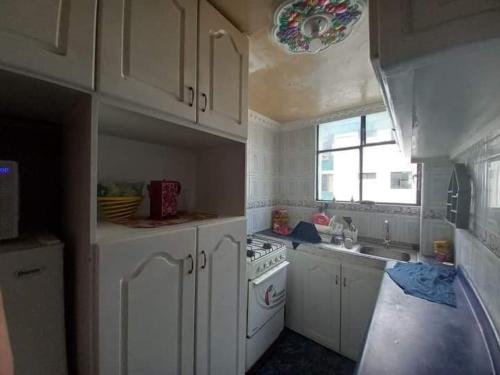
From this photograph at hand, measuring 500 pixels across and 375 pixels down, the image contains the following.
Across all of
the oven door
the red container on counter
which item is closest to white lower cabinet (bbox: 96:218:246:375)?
the red container on counter

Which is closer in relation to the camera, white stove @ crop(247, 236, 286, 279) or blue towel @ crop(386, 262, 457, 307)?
blue towel @ crop(386, 262, 457, 307)

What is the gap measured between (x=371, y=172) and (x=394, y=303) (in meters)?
1.63

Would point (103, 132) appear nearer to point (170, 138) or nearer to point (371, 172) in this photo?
point (170, 138)

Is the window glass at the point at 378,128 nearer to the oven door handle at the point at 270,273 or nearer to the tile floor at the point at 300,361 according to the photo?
the oven door handle at the point at 270,273

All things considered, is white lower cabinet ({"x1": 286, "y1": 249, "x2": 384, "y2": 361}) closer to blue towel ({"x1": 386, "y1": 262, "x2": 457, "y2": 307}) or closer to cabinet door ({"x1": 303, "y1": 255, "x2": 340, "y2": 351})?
cabinet door ({"x1": 303, "y1": 255, "x2": 340, "y2": 351})

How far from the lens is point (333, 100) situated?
2.06m

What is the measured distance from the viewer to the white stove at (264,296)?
158cm

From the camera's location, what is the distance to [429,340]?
820 millimetres

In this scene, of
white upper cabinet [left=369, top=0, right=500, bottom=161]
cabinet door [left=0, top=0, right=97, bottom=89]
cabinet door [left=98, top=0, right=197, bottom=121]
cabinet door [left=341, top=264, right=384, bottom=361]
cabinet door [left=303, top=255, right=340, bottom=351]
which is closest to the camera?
white upper cabinet [left=369, top=0, right=500, bottom=161]

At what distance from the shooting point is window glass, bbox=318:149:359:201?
8.14 feet

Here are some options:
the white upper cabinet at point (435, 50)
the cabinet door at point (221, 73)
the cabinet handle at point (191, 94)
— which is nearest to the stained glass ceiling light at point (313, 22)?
the cabinet door at point (221, 73)

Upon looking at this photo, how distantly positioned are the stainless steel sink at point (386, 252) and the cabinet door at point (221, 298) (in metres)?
1.52

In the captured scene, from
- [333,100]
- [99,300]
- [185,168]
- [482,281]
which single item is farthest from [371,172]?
[99,300]

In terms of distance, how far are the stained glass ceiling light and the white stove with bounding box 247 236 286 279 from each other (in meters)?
1.44
